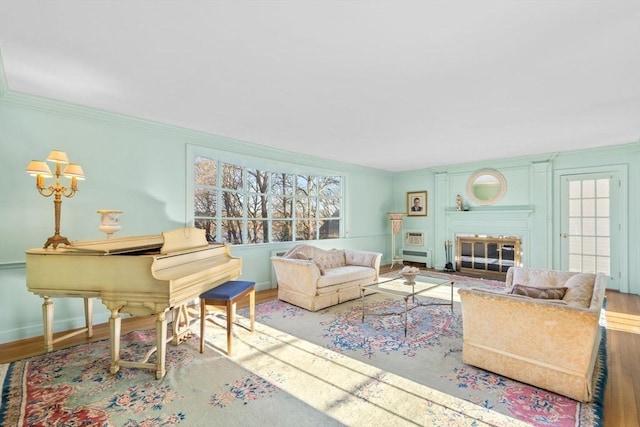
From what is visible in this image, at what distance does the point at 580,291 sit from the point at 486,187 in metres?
4.43

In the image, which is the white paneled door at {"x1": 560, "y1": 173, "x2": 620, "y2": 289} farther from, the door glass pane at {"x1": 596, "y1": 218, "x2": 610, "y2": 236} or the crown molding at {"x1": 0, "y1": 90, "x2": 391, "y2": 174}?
the crown molding at {"x1": 0, "y1": 90, "x2": 391, "y2": 174}

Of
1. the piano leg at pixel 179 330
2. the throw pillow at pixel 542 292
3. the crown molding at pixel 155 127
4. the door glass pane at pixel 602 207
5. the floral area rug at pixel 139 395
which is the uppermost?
the crown molding at pixel 155 127

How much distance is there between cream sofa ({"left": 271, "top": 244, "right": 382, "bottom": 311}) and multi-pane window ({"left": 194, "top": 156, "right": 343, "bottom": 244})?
3.07ft

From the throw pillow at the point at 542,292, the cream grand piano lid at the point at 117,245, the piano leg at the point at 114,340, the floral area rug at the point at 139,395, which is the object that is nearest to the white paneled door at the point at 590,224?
the throw pillow at the point at 542,292

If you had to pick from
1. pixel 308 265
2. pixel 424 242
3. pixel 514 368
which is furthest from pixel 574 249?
pixel 308 265

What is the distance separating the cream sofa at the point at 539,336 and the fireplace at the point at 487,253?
144 inches

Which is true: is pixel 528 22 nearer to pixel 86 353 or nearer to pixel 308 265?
pixel 308 265

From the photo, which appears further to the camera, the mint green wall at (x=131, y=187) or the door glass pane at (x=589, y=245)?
the door glass pane at (x=589, y=245)

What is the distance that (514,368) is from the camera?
7.27ft

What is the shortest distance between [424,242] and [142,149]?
19.6 feet

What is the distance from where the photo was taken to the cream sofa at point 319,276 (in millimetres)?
3865

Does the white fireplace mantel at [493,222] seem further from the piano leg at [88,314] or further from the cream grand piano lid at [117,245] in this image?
the piano leg at [88,314]

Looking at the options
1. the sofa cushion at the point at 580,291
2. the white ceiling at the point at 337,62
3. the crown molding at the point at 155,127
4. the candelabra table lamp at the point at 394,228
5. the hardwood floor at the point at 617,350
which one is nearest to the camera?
the white ceiling at the point at 337,62

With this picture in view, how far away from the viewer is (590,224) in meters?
5.21
